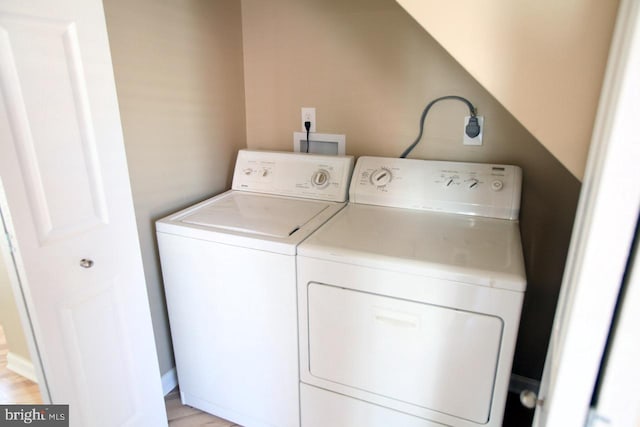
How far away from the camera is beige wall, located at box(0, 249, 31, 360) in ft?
3.50

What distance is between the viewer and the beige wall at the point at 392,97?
1628 mm

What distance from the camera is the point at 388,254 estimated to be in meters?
1.19

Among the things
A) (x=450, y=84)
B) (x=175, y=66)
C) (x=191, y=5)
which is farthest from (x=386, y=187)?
(x=191, y=5)

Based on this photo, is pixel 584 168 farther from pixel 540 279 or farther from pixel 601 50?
pixel 540 279

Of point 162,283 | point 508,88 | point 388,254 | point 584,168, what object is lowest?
point 162,283

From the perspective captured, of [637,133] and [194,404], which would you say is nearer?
[637,133]

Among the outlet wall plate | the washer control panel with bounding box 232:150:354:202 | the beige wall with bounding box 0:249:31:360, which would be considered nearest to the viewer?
the beige wall with bounding box 0:249:31:360

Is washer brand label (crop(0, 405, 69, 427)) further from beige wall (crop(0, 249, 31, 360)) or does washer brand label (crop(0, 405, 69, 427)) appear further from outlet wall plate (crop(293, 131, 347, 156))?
outlet wall plate (crop(293, 131, 347, 156))

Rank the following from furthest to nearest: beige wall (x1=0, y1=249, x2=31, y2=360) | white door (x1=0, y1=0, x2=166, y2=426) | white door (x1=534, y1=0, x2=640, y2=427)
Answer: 1. beige wall (x1=0, y1=249, x2=31, y2=360)
2. white door (x1=0, y1=0, x2=166, y2=426)
3. white door (x1=534, y1=0, x2=640, y2=427)

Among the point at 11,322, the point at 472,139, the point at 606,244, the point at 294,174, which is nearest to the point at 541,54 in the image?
the point at 606,244

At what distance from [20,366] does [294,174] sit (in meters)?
1.23

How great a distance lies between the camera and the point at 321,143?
79.0 inches

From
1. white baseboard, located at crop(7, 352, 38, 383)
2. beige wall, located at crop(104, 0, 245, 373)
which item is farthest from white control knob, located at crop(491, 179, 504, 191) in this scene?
white baseboard, located at crop(7, 352, 38, 383)

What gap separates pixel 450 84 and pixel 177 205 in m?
1.32
